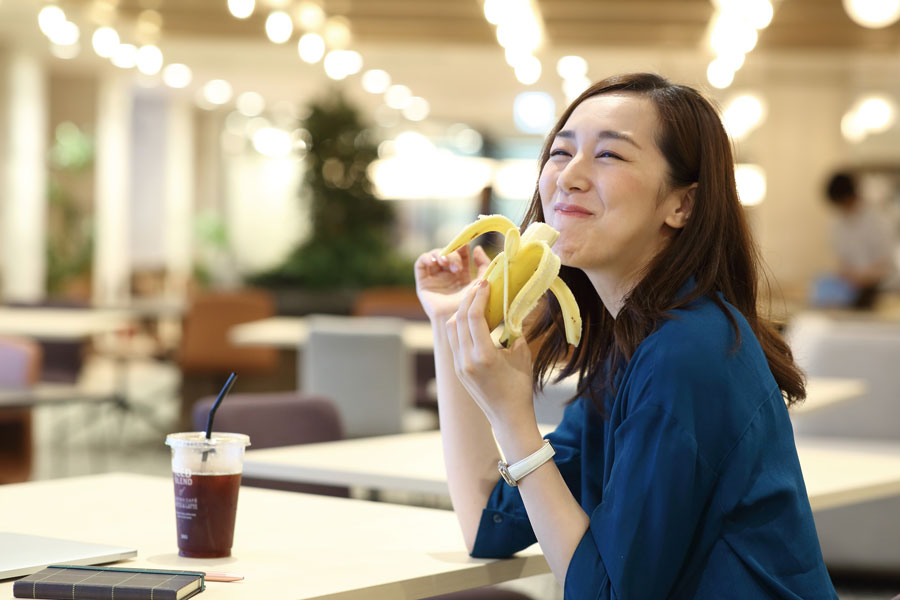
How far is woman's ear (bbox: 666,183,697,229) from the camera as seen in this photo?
5.28 ft

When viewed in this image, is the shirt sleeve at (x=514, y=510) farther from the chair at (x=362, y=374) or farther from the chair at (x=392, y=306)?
the chair at (x=392, y=306)

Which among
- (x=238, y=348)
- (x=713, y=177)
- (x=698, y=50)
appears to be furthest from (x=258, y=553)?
(x=698, y=50)

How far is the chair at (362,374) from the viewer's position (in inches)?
199

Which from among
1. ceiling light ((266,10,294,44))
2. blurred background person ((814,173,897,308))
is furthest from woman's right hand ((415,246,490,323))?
ceiling light ((266,10,294,44))

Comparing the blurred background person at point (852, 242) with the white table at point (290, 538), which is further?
the blurred background person at point (852, 242)

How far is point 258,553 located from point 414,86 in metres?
12.9

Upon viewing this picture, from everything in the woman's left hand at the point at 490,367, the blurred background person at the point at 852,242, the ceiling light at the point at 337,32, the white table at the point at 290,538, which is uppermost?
the ceiling light at the point at 337,32

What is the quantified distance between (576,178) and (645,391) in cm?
34

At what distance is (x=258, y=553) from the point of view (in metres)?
1.62

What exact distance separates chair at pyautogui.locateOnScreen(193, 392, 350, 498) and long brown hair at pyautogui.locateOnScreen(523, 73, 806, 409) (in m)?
1.15

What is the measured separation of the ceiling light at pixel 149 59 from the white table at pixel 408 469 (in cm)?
947

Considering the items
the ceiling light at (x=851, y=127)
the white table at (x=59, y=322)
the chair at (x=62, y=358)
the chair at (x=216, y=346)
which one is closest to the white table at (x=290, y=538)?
the white table at (x=59, y=322)

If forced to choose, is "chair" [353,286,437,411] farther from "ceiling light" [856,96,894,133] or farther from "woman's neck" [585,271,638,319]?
"ceiling light" [856,96,894,133]

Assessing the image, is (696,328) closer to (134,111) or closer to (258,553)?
(258,553)
